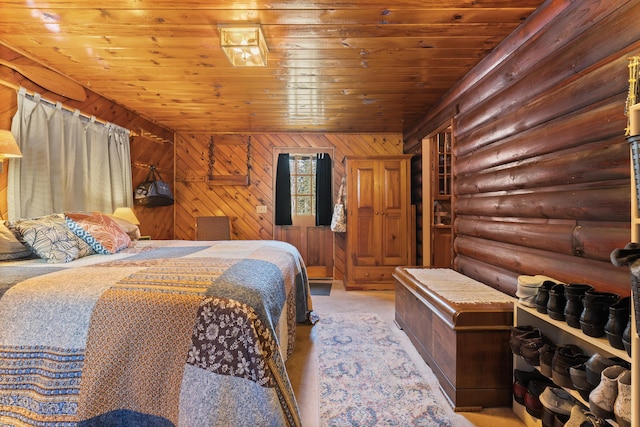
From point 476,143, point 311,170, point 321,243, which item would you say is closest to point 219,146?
point 311,170

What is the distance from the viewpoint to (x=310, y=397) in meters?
1.78

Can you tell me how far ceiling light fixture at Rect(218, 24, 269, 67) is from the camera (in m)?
2.05

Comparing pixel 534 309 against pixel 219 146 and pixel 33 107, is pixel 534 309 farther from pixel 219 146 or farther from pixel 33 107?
pixel 219 146

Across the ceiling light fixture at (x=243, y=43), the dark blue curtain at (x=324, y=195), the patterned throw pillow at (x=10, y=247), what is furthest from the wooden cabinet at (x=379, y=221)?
the patterned throw pillow at (x=10, y=247)

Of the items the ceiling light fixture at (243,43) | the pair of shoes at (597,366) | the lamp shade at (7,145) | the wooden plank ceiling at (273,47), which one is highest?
the wooden plank ceiling at (273,47)

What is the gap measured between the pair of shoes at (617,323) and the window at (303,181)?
4.32 meters

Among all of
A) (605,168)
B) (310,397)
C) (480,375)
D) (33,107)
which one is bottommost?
(310,397)

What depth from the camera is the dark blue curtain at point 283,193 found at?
5020 mm

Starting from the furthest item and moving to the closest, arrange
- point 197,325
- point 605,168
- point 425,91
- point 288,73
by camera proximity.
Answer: point 425,91 < point 288,73 < point 605,168 < point 197,325

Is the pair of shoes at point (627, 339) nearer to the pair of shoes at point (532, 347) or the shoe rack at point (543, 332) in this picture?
the shoe rack at point (543, 332)

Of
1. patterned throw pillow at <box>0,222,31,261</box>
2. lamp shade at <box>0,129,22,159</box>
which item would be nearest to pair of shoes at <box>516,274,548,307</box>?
patterned throw pillow at <box>0,222,31,261</box>

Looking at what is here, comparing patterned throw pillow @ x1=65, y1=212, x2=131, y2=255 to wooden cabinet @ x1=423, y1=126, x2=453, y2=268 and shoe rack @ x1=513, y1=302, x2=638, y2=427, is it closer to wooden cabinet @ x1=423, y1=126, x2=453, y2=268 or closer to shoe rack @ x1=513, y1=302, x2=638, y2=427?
shoe rack @ x1=513, y1=302, x2=638, y2=427

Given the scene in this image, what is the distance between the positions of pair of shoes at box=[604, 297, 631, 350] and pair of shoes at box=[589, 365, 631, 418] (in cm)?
9

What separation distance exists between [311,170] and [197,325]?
14.0 ft
